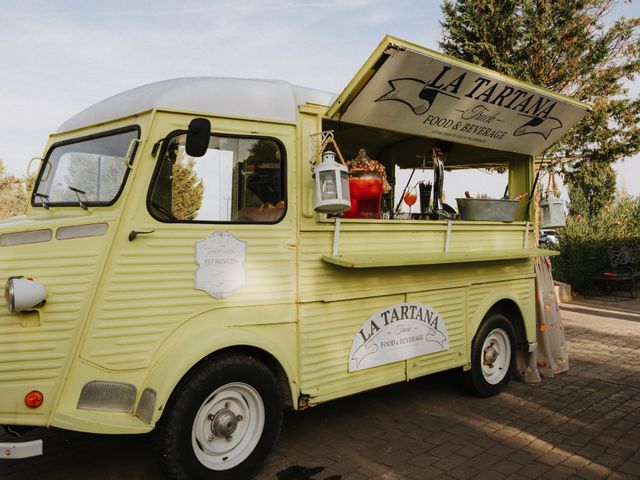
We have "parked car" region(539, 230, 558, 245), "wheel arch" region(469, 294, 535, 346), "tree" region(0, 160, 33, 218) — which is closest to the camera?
"wheel arch" region(469, 294, 535, 346)

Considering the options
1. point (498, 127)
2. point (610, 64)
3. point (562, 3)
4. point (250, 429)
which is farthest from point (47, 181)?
point (610, 64)

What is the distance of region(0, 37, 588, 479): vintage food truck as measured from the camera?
2.97 meters

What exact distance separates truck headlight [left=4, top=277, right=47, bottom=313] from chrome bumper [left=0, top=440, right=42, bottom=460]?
27.8 inches

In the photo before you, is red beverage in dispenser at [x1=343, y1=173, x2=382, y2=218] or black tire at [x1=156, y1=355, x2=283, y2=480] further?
red beverage in dispenser at [x1=343, y1=173, x2=382, y2=218]

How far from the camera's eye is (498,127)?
5.18m

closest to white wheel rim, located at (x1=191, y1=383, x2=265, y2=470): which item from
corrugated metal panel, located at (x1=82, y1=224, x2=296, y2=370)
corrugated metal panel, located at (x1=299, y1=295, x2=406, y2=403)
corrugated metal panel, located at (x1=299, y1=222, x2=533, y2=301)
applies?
corrugated metal panel, located at (x1=299, y1=295, x2=406, y2=403)

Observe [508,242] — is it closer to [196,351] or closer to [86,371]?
[196,351]

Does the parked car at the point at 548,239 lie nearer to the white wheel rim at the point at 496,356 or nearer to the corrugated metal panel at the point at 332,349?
the white wheel rim at the point at 496,356

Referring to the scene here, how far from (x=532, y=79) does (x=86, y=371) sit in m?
13.4

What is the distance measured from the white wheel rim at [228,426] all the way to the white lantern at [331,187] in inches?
51.3

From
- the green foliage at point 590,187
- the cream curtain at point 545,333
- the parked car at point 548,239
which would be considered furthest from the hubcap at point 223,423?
the green foliage at point 590,187

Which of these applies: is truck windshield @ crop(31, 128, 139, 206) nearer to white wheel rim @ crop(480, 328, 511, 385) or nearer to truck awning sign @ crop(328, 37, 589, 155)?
truck awning sign @ crop(328, 37, 589, 155)

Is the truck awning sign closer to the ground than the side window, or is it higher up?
higher up

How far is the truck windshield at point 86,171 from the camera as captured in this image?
3.40 metres
